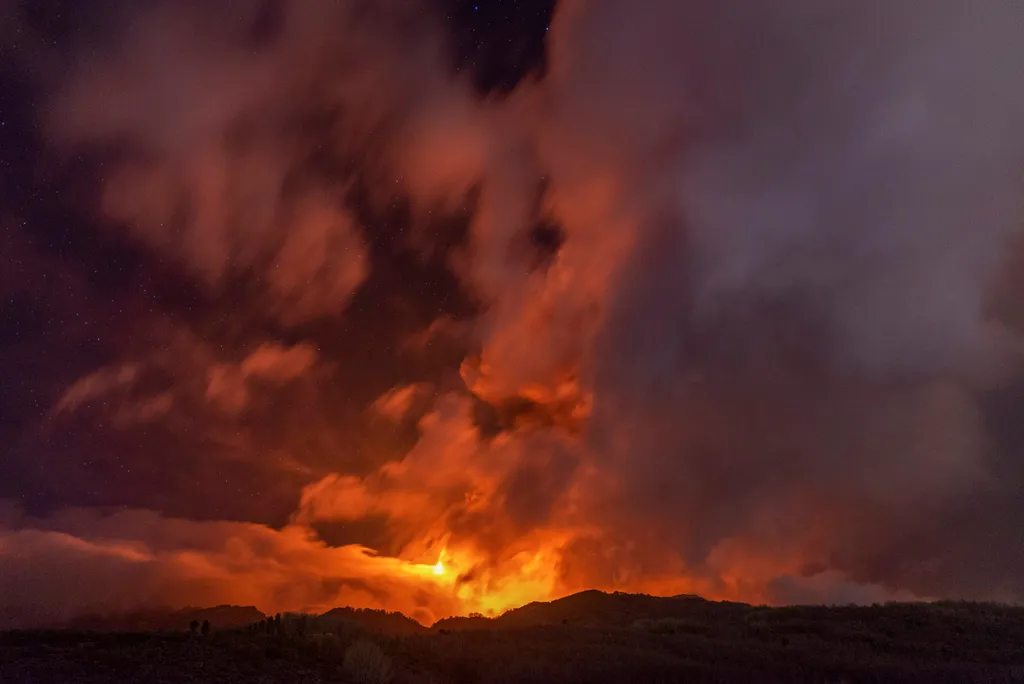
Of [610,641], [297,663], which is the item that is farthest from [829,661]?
[297,663]

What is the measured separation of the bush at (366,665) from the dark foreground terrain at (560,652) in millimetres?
50

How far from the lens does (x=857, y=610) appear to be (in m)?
57.9

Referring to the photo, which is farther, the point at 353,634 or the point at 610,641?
the point at 610,641

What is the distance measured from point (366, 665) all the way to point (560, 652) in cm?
1264

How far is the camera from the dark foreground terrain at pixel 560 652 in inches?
816

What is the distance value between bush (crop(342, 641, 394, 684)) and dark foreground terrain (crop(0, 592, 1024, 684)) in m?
0.05

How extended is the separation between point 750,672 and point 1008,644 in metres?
22.8

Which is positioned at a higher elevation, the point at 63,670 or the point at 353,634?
the point at 353,634

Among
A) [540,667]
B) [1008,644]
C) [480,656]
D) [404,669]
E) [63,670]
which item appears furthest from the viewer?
[1008,644]

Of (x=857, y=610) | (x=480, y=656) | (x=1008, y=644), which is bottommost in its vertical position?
(x=480, y=656)

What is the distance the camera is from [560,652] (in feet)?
111

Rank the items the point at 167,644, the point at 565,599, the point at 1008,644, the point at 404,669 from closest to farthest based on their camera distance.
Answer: the point at 167,644 → the point at 404,669 → the point at 1008,644 → the point at 565,599

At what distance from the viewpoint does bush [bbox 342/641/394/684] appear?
23.7 metres

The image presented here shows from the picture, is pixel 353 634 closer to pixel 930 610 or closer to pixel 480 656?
pixel 480 656
